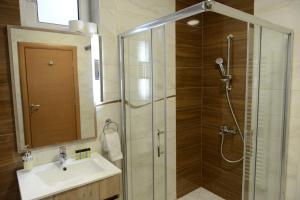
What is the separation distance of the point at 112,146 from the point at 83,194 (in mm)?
521

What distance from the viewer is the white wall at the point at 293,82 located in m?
1.82

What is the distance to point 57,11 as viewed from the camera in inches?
69.5

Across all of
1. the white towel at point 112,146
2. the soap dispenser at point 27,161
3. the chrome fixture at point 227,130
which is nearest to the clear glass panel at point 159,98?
the white towel at point 112,146

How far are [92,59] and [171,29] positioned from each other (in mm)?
987

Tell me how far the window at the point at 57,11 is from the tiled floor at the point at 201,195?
2.37 metres

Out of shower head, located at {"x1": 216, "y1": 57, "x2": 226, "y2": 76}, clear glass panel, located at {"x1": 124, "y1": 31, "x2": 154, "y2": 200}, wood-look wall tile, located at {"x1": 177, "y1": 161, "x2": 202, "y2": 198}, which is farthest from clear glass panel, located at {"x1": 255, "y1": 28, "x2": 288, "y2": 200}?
wood-look wall tile, located at {"x1": 177, "y1": 161, "x2": 202, "y2": 198}

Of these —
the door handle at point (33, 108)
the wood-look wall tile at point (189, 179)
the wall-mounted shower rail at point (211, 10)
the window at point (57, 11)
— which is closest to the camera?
the wall-mounted shower rail at point (211, 10)

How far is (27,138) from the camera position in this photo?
5.14ft

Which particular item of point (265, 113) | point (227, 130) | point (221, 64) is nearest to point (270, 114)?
point (265, 113)

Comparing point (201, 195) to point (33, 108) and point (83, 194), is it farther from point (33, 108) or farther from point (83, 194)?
point (33, 108)

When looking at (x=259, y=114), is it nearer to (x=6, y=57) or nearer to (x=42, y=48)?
(x=42, y=48)

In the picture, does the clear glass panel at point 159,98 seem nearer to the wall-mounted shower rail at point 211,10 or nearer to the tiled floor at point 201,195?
the wall-mounted shower rail at point 211,10

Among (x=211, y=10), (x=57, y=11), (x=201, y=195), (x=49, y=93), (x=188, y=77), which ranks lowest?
(x=201, y=195)

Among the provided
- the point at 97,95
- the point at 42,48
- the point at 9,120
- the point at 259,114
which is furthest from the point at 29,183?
the point at 259,114
